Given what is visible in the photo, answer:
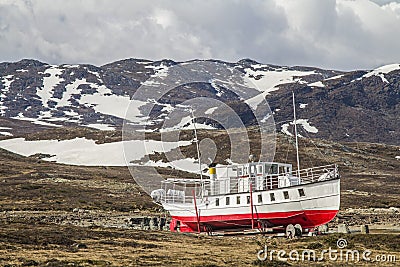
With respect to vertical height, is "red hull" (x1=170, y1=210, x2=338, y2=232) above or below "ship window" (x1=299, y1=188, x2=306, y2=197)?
below

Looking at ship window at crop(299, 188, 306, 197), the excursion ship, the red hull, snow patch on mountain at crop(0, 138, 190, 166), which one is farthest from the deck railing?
snow patch on mountain at crop(0, 138, 190, 166)

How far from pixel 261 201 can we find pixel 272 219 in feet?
5.20

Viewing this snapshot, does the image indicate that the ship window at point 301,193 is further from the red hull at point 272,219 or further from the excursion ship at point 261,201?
the red hull at point 272,219

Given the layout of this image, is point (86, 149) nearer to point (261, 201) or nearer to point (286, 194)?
point (261, 201)

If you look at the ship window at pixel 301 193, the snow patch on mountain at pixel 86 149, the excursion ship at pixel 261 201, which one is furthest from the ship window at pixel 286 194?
the snow patch on mountain at pixel 86 149

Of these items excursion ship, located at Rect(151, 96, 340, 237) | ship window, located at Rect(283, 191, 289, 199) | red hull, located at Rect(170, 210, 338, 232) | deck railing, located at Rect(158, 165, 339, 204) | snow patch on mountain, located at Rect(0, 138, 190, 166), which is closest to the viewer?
excursion ship, located at Rect(151, 96, 340, 237)

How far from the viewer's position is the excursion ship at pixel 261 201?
4209cm

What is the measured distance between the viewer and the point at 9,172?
107375 millimetres

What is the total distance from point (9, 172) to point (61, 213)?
44.5 m

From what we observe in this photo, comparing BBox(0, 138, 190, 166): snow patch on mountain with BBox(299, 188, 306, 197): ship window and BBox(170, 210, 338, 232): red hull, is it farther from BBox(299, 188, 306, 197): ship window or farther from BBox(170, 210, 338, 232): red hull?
BBox(299, 188, 306, 197): ship window

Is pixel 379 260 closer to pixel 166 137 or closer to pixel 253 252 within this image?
pixel 253 252

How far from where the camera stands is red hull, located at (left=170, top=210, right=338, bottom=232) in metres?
42.2

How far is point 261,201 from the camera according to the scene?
4431cm

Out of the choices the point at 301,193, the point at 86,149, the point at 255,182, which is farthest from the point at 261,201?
the point at 86,149
